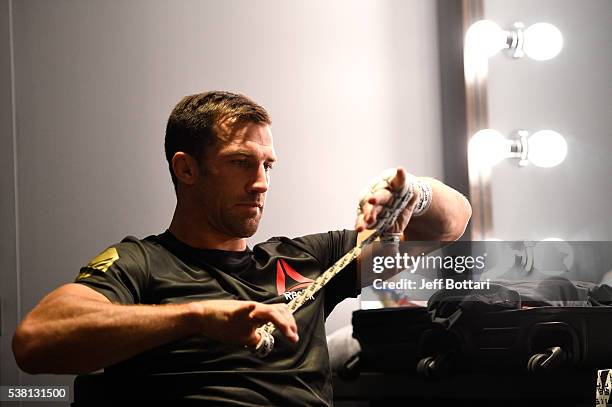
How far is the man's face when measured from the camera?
1202 millimetres

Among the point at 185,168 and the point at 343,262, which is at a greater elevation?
the point at 185,168

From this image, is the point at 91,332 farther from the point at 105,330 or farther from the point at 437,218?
the point at 437,218

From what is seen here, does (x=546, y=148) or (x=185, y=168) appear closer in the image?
(x=185, y=168)

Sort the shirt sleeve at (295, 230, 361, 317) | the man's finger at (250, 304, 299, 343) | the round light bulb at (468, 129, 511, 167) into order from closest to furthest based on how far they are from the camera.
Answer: the man's finger at (250, 304, 299, 343)
the shirt sleeve at (295, 230, 361, 317)
the round light bulb at (468, 129, 511, 167)

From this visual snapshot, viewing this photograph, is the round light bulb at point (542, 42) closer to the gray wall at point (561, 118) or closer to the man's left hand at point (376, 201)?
the gray wall at point (561, 118)

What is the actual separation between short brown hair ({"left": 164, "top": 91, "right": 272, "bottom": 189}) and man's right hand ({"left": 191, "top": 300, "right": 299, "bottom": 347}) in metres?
0.33

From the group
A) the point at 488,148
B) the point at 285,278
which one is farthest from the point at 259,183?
the point at 488,148

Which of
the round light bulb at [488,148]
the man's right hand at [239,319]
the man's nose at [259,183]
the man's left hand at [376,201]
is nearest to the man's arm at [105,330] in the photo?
the man's right hand at [239,319]

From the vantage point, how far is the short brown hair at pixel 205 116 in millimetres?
1207

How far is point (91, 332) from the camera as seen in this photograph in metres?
0.96

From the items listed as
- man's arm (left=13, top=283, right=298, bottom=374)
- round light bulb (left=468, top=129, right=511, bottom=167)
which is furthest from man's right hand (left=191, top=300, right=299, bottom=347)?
round light bulb (left=468, top=129, right=511, bottom=167)

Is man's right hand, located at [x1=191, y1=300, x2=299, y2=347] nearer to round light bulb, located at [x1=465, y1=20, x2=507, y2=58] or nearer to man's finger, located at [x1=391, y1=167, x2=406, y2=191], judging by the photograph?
man's finger, located at [x1=391, y1=167, x2=406, y2=191]

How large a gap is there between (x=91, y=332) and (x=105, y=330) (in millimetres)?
17

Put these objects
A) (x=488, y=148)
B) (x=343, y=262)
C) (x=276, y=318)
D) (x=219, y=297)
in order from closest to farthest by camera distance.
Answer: (x=276, y=318)
(x=219, y=297)
(x=343, y=262)
(x=488, y=148)
